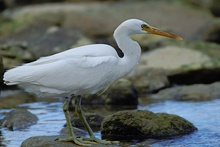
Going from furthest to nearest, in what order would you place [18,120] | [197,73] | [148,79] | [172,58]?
[172,58], [197,73], [148,79], [18,120]

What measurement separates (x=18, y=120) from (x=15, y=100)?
9.90ft

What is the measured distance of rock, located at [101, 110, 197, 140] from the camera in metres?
9.40

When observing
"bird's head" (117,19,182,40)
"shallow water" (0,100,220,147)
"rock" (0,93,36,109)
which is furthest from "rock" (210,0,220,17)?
"bird's head" (117,19,182,40)

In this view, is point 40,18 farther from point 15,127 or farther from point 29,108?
point 15,127

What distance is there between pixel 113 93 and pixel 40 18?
31.5 ft

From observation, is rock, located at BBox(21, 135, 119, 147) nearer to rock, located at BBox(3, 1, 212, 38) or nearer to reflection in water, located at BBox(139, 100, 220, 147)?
reflection in water, located at BBox(139, 100, 220, 147)

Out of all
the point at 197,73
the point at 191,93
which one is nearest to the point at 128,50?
the point at 191,93

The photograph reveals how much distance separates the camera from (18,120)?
34.6 feet

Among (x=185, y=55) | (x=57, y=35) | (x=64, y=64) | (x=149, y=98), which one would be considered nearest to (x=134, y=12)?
(x=57, y=35)

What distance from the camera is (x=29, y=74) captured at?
819 cm

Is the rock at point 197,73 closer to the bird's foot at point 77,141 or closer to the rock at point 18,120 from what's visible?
the rock at point 18,120

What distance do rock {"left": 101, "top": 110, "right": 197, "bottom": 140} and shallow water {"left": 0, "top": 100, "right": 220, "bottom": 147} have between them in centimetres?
18

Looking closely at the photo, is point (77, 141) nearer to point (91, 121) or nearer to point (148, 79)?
point (91, 121)

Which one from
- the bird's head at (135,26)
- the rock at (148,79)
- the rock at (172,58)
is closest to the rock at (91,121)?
the bird's head at (135,26)
